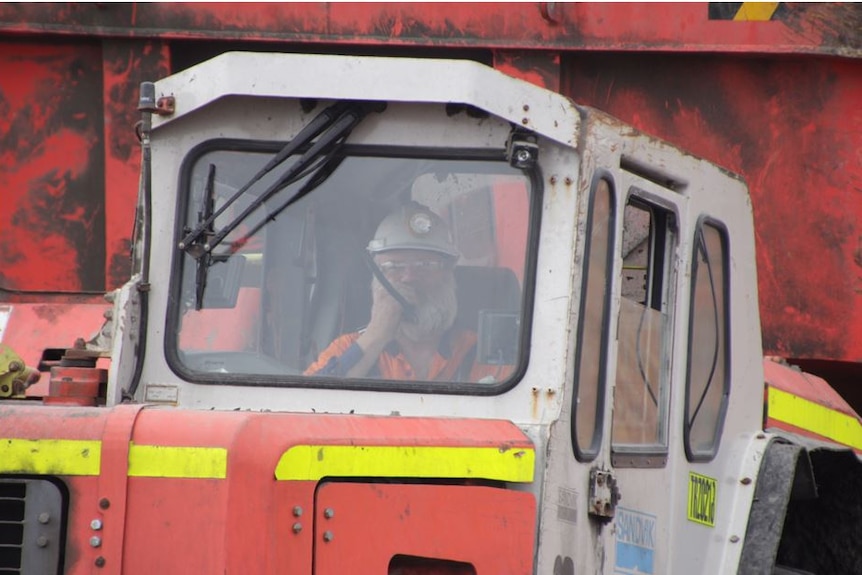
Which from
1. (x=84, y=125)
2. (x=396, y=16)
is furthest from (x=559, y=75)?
(x=84, y=125)

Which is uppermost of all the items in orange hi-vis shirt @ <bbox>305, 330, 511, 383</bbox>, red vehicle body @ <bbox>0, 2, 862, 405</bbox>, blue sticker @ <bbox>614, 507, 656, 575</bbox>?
red vehicle body @ <bbox>0, 2, 862, 405</bbox>

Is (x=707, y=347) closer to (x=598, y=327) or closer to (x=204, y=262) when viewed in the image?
(x=598, y=327)

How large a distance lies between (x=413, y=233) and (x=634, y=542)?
949mm

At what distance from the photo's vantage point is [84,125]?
5.42 m

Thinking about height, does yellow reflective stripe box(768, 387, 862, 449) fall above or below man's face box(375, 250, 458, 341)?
below

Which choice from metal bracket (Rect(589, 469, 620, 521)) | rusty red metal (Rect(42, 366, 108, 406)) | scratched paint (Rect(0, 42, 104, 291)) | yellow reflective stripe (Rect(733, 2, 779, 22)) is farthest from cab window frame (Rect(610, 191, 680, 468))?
scratched paint (Rect(0, 42, 104, 291))

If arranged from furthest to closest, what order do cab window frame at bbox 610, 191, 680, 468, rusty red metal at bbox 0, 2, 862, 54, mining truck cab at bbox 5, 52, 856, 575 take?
1. rusty red metal at bbox 0, 2, 862, 54
2. cab window frame at bbox 610, 191, 680, 468
3. mining truck cab at bbox 5, 52, 856, 575

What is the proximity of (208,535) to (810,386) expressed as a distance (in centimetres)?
269

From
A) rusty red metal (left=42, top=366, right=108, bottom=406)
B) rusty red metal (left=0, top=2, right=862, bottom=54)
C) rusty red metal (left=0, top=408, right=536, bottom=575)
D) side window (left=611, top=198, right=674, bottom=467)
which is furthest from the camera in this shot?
rusty red metal (left=0, top=2, right=862, bottom=54)

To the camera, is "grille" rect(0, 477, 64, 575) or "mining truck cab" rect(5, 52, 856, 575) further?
"mining truck cab" rect(5, 52, 856, 575)

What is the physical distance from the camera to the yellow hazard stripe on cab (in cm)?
290

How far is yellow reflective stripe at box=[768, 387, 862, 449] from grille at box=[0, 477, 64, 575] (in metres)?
2.28

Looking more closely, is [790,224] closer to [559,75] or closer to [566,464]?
[559,75]

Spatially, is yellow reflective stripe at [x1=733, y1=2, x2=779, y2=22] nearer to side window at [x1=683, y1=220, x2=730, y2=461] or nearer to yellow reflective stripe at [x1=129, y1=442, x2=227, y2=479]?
side window at [x1=683, y1=220, x2=730, y2=461]
